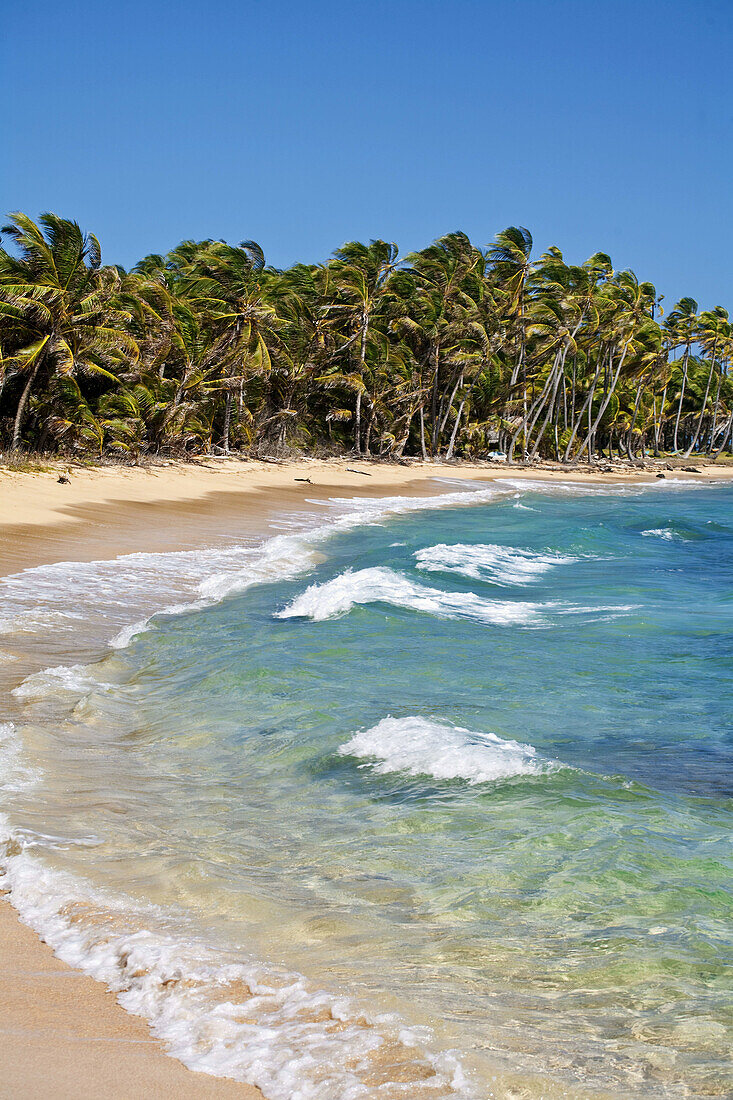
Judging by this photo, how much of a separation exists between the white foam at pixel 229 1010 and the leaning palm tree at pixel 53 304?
2200 cm

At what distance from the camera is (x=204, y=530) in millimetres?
18766

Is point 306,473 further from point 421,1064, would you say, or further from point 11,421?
point 421,1064

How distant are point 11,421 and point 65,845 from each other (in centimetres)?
2470

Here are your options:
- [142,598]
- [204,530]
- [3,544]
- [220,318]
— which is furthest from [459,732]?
[220,318]

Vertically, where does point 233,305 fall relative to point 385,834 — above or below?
above

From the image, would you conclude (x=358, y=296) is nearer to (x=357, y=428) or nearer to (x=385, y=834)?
(x=357, y=428)

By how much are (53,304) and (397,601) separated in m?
16.5

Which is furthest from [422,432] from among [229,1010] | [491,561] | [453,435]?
[229,1010]

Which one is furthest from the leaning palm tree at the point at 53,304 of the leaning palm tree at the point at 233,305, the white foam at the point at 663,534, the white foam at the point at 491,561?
the white foam at the point at 663,534

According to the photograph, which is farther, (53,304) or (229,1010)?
(53,304)

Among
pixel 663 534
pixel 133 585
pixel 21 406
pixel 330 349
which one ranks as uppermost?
pixel 330 349

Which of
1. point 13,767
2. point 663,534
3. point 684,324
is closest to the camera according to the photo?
point 13,767

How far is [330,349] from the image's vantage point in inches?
1574

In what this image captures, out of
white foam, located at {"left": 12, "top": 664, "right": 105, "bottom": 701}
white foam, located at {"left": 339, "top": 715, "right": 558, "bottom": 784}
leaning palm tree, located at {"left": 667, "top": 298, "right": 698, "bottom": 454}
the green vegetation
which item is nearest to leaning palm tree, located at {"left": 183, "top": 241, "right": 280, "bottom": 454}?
the green vegetation
